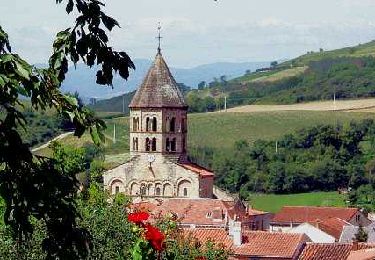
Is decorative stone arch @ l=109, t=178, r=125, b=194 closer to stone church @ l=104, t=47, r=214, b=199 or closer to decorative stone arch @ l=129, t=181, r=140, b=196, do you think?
stone church @ l=104, t=47, r=214, b=199

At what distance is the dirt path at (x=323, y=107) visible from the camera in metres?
155

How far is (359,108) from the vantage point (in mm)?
153250

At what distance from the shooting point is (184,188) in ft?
241

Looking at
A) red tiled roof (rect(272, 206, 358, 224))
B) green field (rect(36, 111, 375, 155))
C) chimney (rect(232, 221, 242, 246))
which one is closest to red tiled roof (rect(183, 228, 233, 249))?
chimney (rect(232, 221, 242, 246))

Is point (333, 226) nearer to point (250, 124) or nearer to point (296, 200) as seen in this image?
point (296, 200)

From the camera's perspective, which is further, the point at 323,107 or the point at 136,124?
the point at 323,107

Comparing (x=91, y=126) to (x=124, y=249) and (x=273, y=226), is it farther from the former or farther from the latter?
(x=273, y=226)

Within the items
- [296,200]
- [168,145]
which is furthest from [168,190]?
[296,200]

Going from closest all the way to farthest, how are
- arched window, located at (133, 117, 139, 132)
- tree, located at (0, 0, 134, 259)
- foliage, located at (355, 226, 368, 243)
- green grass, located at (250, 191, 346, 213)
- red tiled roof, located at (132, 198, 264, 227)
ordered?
1. tree, located at (0, 0, 134, 259)
2. red tiled roof, located at (132, 198, 264, 227)
3. foliage, located at (355, 226, 368, 243)
4. arched window, located at (133, 117, 139, 132)
5. green grass, located at (250, 191, 346, 213)

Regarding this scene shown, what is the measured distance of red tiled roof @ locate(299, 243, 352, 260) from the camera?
2121 inches

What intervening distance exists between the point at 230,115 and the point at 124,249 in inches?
4773

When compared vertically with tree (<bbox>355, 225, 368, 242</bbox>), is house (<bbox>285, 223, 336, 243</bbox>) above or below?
above

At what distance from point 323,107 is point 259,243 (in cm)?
10524

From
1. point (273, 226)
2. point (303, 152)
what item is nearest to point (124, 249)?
point (273, 226)
